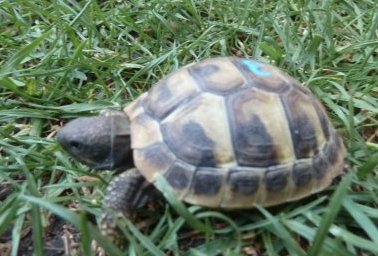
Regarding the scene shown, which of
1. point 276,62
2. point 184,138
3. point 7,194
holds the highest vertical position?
point 184,138

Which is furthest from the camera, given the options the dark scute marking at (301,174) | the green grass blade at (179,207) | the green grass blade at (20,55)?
the green grass blade at (20,55)

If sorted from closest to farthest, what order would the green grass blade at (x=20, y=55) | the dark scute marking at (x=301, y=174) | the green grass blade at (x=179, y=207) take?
the green grass blade at (x=179, y=207) → the dark scute marking at (x=301, y=174) → the green grass blade at (x=20, y=55)

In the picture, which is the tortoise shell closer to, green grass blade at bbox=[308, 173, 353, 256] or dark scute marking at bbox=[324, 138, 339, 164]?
dark scute marking at bbox=[324, 138, 339, 164]

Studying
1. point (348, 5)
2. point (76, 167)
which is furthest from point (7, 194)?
point (348, 5)

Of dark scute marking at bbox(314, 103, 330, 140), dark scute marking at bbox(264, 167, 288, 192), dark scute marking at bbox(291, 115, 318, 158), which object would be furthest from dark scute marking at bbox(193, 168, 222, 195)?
dark scute marking at bbox(314, 103, 330, 140)

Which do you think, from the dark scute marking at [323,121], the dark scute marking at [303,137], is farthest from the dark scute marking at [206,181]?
the dark scute marking at [323,121]

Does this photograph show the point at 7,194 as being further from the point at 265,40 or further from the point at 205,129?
the point at 265,40

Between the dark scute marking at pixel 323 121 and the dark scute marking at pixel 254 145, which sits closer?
the dark scute marking at pixel 254 145

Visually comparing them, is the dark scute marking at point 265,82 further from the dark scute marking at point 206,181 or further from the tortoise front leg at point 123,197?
the tortoise front leg at point 123,197
